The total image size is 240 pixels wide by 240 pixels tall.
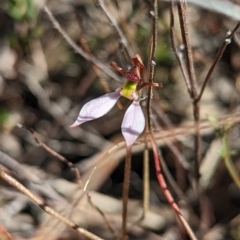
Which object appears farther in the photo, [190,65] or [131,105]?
[190,65]

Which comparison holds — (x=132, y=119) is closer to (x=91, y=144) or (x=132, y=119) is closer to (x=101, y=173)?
(x=101, y=173)

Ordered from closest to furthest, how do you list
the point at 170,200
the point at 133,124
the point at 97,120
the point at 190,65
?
the point at 133,124 → the point at 190,65 → the point at 170,200 → the point at 97,120

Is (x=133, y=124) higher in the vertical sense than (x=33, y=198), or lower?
higher

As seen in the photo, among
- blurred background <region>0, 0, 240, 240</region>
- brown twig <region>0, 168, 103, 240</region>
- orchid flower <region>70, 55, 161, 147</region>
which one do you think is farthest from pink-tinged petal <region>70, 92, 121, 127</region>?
blurred background <region>0, 0, 240, 240</region>

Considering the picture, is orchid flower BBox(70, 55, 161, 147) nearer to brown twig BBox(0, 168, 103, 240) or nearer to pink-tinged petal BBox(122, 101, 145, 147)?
pink-tinged petal BBox(122, 101, 145, 147)

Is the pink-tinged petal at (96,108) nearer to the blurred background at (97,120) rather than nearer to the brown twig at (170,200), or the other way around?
the brown twig at (170,200)

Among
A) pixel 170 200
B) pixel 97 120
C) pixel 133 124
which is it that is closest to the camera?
pixel 133 124

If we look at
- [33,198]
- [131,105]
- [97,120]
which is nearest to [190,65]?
[131,105]

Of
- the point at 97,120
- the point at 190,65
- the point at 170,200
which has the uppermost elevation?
the point at 190,65

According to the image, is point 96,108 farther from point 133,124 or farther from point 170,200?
point 170,200
